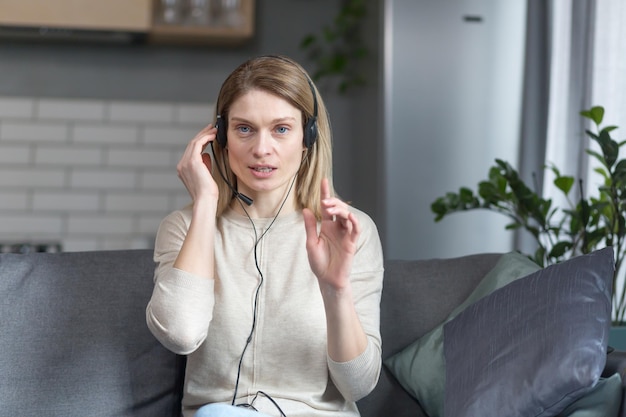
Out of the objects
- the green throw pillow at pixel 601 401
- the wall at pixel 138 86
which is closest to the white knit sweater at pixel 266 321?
the green throw pillow at pixel 601 401

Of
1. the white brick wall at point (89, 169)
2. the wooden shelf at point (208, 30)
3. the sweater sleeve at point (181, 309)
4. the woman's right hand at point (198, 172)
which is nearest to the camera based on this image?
the sweater sleeve at point (181, 309)

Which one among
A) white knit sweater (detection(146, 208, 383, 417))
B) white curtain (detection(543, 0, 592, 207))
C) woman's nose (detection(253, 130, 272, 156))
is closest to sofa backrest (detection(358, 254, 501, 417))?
white knit sweater (detection(146, 208, 383, 417))

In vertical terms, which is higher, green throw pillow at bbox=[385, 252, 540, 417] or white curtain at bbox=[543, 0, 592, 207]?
white curtain at bbox=[543, 0, 592, 207]

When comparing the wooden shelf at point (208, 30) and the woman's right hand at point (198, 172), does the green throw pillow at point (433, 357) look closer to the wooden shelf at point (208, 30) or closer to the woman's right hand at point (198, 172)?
the woman's right hand at point (198, 172)

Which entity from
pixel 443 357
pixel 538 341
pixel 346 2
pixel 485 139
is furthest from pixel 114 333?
pixel 346 2

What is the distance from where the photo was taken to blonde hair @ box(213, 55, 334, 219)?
1.79 m

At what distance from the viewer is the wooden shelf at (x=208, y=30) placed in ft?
12.0

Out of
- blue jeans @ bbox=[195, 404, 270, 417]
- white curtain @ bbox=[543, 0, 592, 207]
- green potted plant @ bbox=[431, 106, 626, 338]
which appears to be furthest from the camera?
white curtain @ bbox=[543, 0, 592, 207]

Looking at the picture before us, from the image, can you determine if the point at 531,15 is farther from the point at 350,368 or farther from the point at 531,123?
the point at 350,368

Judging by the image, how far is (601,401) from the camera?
1541 millimetres

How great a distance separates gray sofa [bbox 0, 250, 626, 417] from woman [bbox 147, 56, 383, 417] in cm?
22

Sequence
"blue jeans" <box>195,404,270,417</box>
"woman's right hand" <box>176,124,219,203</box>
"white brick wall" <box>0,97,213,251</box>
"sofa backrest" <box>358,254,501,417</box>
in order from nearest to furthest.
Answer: "blue jeans" <box>195,404,270,417</box> → "woman's right hand" <box>176,124,219,203</box> → "sofa backrest" <box>358,254,501,417</box> → "white brick wall" <box>0,97,213,251</box>

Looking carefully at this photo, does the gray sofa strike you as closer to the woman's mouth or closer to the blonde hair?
the blonde hair

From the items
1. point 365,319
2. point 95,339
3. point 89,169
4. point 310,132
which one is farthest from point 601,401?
point 89,169
